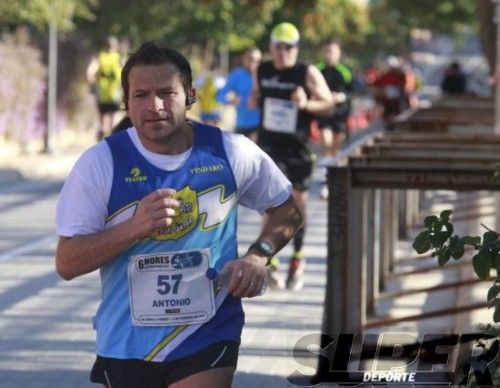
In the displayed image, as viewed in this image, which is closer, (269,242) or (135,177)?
(135,177)

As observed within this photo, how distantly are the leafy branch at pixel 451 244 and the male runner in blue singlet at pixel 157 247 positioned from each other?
0.83 meters

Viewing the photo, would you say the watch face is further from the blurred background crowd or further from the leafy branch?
the blurred background crowd

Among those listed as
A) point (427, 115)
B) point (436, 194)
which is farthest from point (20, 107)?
point (427, 115)

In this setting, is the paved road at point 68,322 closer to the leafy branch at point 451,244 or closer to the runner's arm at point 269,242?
the leafy branch at point 451,244

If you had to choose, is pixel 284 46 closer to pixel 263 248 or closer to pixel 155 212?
pixel 263 248

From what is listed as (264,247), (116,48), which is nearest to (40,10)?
(116,48)

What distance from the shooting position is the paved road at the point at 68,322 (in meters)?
8.68

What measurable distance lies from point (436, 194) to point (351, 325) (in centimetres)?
1158

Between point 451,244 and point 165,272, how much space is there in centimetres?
117

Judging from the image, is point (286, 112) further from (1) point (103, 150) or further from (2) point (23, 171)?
(2) point (23, 171)

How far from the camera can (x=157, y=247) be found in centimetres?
475

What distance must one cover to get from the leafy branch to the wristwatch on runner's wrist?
75 cm

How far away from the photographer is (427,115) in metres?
17.2

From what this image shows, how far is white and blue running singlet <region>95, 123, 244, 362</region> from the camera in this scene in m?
4.74
